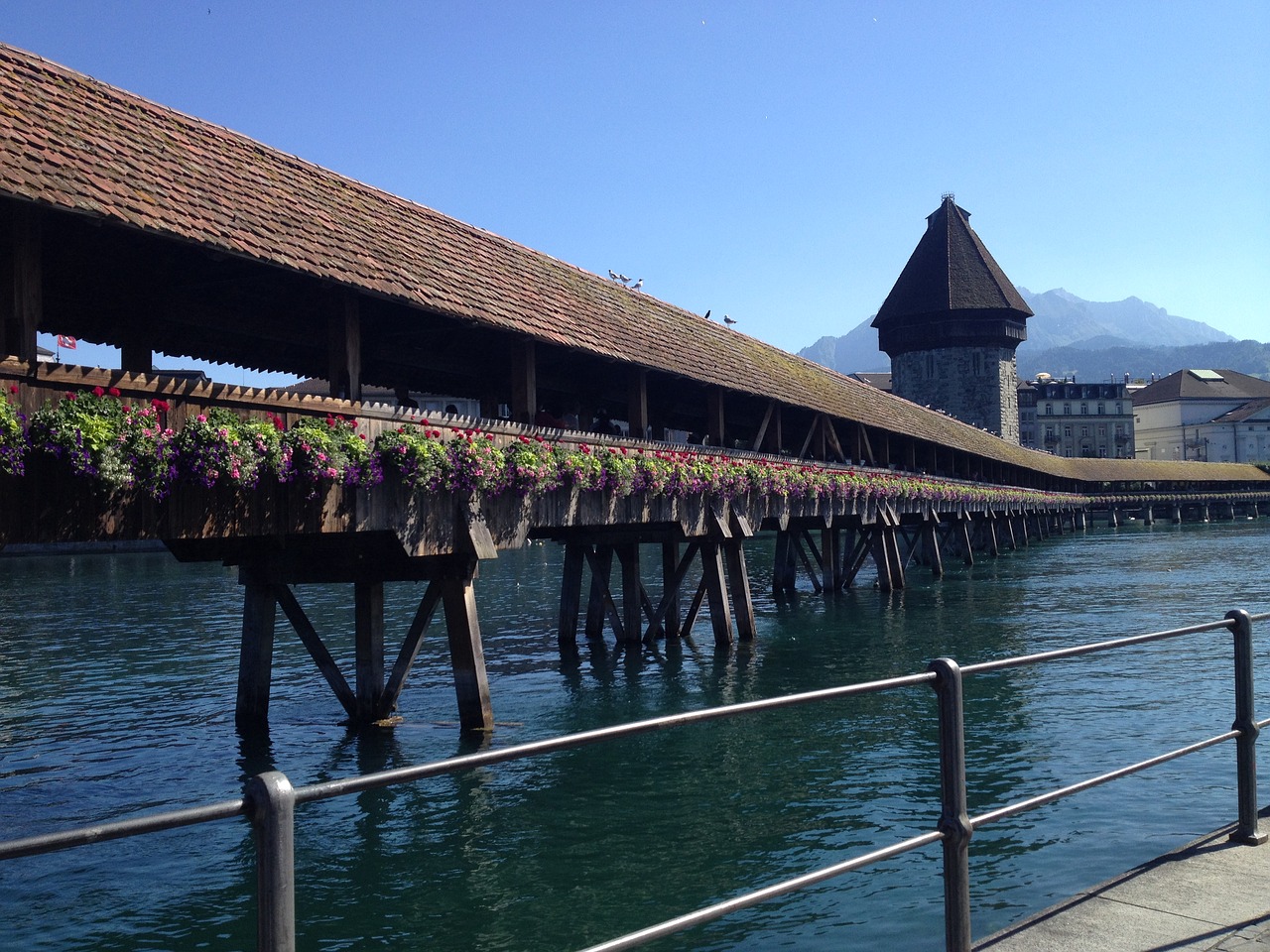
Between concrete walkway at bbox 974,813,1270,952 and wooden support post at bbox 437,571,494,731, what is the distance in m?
9.04

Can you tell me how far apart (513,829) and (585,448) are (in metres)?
6.09

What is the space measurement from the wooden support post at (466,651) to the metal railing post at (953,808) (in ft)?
31.0

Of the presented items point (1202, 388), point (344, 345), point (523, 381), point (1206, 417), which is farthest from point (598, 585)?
point (1202, 388)

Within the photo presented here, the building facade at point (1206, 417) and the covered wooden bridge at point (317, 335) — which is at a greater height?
the building facade at point (1206, 417)

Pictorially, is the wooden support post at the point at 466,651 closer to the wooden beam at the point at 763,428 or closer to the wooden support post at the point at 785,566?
the wooden beam at the point at 763,428

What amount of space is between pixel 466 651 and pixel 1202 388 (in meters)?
131

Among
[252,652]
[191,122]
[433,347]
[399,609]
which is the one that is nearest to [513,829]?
[252,652]

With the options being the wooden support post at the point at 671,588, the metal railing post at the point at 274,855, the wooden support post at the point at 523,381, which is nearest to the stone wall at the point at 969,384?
the wooden support post at the point at 671,588

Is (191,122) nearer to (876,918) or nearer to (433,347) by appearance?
(433,347)

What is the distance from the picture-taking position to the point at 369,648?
13.5 m

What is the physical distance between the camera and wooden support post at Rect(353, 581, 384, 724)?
43.9 feet

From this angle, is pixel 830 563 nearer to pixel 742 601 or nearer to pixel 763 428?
pixel 742 601

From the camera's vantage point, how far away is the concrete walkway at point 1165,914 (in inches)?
136

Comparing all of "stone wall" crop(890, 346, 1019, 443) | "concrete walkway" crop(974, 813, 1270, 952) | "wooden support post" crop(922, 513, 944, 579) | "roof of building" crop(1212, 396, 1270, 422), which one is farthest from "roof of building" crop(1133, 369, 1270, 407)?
"concrete walkway" crop(974, 813, 1270, 952)
